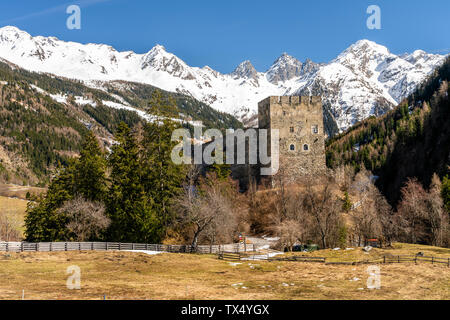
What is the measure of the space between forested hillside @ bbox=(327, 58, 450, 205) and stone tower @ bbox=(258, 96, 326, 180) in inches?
1814

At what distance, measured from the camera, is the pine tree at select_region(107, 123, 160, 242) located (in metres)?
53.0

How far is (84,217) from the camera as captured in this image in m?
52.2

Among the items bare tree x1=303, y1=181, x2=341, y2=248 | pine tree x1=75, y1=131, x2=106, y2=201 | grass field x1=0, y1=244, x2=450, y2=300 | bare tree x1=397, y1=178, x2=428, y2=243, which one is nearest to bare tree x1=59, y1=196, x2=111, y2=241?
pine tree x1=75, y1=131, x2=106, y2=201

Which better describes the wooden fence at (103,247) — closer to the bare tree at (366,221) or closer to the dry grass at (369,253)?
the dry grass at (369,253)

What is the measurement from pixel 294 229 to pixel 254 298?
30002mm

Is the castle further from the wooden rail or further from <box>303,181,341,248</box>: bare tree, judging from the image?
the wooden rail

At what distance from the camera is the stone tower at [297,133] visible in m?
78.6

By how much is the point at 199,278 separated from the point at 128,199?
20.4 meters

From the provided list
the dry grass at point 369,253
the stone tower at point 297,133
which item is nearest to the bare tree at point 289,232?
the dry grass at point 369,253

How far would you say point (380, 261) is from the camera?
44.2m

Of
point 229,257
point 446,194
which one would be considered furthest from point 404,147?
point 229,257
